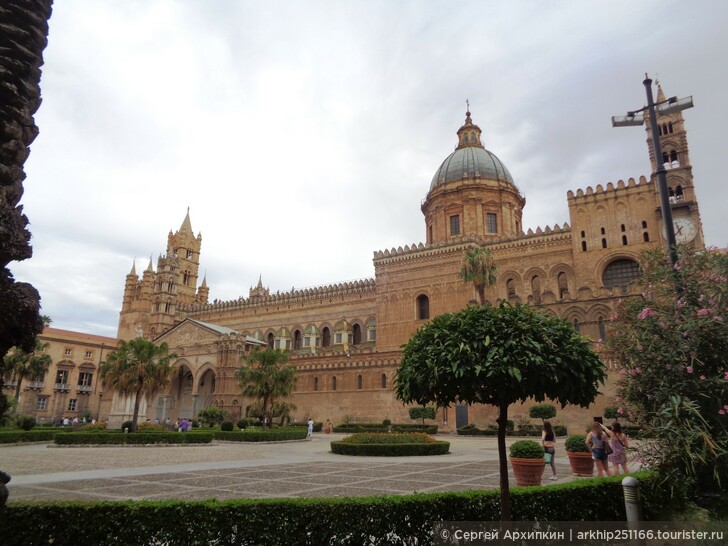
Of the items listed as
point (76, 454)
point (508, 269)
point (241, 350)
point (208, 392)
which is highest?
point (508, 269)

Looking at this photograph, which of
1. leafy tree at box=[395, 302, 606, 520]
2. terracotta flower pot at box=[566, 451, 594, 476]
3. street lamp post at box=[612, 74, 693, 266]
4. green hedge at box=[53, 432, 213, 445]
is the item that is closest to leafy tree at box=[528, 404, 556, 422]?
terracotta flower pot at box=[566, 451, 594, 476]

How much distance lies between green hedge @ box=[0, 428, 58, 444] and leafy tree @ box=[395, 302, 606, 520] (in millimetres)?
28441

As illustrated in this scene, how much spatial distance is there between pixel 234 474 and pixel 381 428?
2256 cm

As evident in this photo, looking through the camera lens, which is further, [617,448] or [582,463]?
[582,463]

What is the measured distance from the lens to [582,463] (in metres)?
13.2

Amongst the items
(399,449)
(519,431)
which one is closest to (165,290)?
(519,431)

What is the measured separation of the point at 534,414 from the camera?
100 feet

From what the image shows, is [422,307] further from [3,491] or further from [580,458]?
[3,491]

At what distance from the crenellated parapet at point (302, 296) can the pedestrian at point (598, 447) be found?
41.9m

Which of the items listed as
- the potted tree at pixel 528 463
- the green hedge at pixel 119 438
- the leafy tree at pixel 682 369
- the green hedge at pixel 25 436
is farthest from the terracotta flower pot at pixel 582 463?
the green hedge at pixel 25 436

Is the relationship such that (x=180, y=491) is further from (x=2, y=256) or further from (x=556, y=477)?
(x=556, y=477)

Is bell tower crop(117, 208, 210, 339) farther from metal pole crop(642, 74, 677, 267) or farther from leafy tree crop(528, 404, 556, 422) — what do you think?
metal pole crop(642, 74, 677, 267)

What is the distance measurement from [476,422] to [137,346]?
76.1 feet

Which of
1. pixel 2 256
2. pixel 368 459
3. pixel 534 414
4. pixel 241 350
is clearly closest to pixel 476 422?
pixel 534 414
